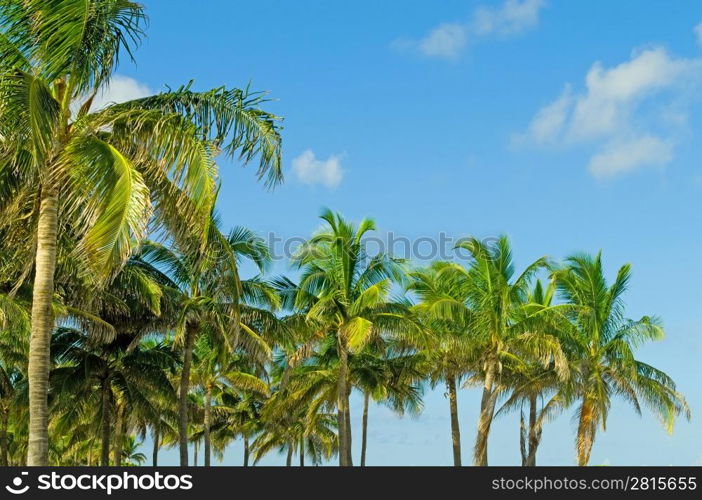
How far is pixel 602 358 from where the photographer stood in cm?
3481

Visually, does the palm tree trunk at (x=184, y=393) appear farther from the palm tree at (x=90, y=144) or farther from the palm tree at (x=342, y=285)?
the palm tree at (x=90, y=144)

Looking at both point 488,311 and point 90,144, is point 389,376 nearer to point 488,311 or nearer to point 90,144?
point 488,311

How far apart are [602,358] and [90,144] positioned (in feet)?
84.4

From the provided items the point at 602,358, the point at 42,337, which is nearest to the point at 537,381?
the point at 602,358

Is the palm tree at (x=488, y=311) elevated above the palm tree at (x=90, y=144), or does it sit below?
above

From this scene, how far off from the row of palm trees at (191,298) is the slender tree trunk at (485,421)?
7 centimetres

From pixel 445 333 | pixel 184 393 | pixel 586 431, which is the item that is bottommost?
pixel 586 431

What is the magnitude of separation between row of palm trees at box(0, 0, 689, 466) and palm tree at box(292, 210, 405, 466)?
77 mm

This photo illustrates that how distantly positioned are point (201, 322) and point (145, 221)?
17750 mm

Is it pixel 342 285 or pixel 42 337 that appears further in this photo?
pixel 342 285

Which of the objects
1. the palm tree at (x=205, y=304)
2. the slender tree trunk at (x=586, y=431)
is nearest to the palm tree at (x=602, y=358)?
the slender tree trunk at (x=586, y=431)

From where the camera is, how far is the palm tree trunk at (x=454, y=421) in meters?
37.1

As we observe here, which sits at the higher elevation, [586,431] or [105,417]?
[105,417]
